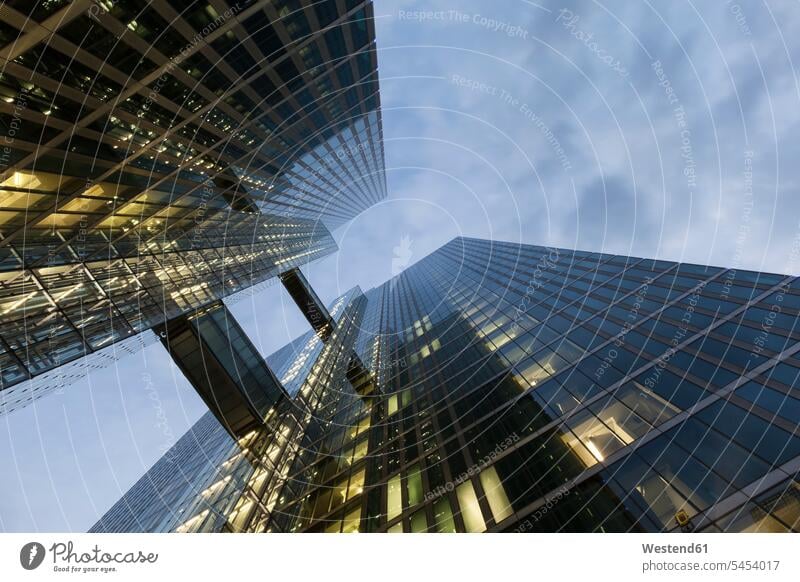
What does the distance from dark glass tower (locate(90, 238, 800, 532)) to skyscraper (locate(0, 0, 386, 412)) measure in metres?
16.3

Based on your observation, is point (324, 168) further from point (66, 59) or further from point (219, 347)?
point (66, 59)

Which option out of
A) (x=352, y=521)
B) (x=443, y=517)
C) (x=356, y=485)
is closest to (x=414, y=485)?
(x=443, y=517)

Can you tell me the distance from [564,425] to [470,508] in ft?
21.5

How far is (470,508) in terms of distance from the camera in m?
17.7

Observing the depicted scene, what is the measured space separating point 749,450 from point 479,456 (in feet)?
38.6

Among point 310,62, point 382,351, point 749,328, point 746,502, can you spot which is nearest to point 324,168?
point 310,62

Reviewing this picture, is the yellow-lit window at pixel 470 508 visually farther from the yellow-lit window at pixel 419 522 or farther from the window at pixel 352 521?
the window at pixel 352 521

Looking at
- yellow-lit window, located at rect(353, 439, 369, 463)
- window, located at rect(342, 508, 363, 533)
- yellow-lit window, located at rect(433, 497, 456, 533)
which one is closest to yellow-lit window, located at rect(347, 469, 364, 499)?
window, located at rect(342, 508, 363, 533)

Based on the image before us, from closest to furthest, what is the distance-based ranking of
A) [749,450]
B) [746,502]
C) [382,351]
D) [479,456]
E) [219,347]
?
[746,502], [749,450], [479,456], [219,347], [382,351]

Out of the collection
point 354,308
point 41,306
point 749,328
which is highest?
point 41,306

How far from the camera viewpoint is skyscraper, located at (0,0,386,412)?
52.9 feet

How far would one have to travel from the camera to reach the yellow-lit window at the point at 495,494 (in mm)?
16516

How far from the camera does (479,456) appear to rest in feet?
68.8
